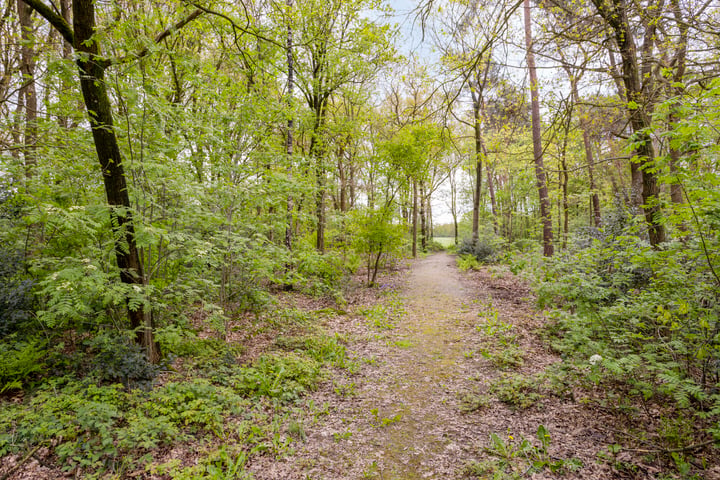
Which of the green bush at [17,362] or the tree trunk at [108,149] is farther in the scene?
the tree trunk at [108,149]

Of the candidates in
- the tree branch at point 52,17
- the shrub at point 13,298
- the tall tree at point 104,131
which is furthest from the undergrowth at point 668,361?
the tree branch at point 52,17

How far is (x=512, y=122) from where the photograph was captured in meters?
6.43

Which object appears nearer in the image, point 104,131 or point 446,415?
point 446,415

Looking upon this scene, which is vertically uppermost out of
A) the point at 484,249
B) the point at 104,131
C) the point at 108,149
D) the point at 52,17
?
the point at 52,17

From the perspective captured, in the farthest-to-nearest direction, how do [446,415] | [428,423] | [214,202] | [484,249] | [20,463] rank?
1. [484,249]
2. [214,202]
3. [446,415]
4. [428,423]
5. [20,463]

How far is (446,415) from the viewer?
3.75 metres

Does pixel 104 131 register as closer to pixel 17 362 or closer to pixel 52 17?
pixel 52 17

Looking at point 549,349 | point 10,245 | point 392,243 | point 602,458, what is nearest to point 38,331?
point 10,245

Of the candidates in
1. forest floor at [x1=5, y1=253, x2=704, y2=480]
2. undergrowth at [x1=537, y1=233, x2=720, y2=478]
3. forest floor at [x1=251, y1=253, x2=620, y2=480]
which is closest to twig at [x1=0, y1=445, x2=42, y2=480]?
forest floor at [x1=5, y1=253, x2=704, y2=480]

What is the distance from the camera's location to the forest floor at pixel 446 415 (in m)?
2.91

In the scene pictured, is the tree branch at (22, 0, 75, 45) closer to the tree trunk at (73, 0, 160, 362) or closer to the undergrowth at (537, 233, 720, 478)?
the tree trunk at (73, 0, 160, 362)

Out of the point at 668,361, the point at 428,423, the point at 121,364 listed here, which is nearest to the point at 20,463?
the point at 121,364

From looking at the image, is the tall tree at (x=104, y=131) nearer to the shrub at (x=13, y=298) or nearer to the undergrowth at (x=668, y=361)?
the shrub at (x=13, y=298)

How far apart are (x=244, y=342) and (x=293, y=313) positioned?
3.63 ft
